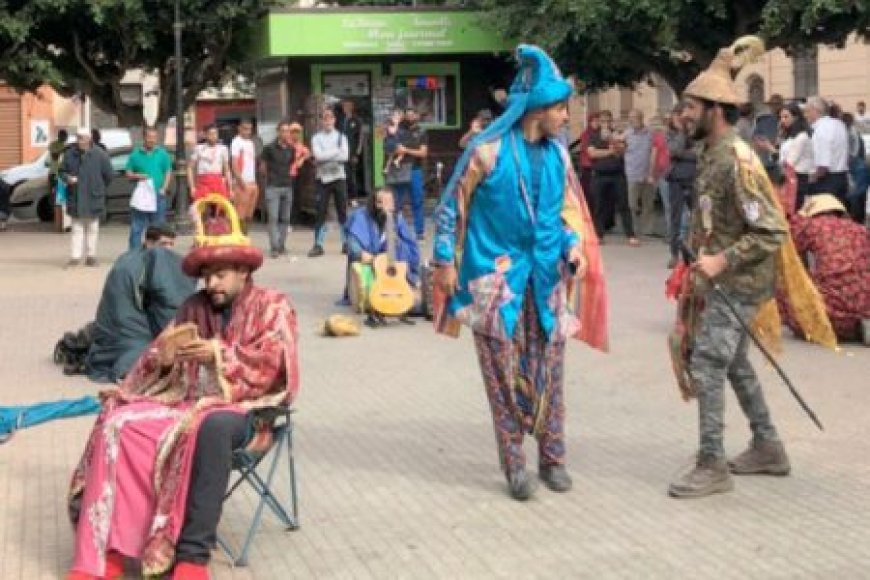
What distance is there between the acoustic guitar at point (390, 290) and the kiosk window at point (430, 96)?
11161 millimetres

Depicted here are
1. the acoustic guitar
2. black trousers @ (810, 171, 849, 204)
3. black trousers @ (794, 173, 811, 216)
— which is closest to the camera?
the acoustic guitar

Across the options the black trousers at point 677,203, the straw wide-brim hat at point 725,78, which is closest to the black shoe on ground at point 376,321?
the black trousers at point 677,203

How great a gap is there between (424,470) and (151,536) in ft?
6.70

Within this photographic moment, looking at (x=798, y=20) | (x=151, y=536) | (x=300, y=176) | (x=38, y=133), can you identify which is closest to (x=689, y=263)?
(x=151, y=536)

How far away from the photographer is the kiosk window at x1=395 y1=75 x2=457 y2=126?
2272 cm

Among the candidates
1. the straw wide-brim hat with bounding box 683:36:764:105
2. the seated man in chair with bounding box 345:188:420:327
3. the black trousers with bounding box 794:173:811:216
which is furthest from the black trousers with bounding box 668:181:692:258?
the straw wide-brim hat with bounding box 683:36:764:105

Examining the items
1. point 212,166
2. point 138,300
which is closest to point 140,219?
point 212,166

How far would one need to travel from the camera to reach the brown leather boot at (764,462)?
636 centimetres

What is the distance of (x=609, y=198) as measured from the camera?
1836cm

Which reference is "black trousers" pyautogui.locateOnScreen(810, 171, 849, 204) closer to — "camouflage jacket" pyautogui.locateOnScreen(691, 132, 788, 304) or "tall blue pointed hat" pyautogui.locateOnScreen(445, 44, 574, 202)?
"camouflage jacket" pyautogui.locateOnScreen(691, 132, 788, 304)

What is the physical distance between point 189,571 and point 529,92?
256 cm

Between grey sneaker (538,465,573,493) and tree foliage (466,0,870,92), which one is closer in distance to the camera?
grey sneaker (538,465,573,493)

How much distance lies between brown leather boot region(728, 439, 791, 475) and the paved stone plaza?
7 cm

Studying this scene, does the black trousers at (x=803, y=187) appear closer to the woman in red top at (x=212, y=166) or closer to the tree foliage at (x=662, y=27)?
the tree foliage at (x=662, y=27)
